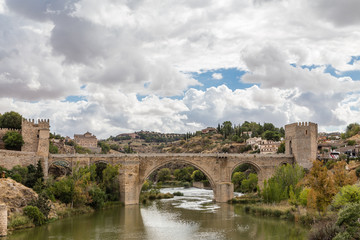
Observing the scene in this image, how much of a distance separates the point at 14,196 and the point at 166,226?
966 centimetres

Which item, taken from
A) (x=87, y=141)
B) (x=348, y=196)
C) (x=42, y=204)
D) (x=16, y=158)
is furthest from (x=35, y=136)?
(x=87, y=141)

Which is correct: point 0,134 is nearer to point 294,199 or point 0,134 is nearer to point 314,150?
point 294,199

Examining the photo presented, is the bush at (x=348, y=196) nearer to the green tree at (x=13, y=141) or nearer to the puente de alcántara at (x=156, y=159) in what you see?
the puente de alcántara at (x=156, y=159)

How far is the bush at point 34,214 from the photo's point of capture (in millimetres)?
22256

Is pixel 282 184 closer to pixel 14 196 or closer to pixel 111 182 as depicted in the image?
pixel 111 182

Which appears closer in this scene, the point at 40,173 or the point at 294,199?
the point at 294,199

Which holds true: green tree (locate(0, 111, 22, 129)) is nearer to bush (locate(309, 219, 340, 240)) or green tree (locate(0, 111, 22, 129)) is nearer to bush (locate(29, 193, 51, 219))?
bush (locate(29, 193, 51, 219))

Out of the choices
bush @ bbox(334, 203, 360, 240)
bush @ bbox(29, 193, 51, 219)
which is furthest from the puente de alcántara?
bush @ bbox(334, 203, 360, 240)

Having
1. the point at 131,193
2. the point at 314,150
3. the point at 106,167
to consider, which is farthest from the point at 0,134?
the point at 314,150

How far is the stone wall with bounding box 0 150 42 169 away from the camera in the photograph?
27812 mm

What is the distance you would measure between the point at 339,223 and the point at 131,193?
2089 centimetres

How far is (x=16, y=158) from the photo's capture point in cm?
2872

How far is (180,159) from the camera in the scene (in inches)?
1416

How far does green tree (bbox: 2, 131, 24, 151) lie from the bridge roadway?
2816mm
